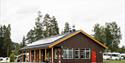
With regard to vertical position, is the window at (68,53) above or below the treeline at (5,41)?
below

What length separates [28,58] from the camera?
178 feet

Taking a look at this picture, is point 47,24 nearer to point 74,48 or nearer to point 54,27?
point 54,27

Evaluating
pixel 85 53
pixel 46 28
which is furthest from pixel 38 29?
pixel 85 53

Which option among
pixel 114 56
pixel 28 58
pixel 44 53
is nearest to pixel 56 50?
pixel 44 53

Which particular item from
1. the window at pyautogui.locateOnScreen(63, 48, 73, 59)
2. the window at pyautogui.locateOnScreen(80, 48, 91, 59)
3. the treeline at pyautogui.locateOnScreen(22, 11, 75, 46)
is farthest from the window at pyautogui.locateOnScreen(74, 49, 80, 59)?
the treeline at pyautogui.locateOnScreen(22, 11, 75, 46)

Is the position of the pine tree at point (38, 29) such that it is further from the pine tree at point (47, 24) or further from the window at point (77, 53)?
the window at point (77, 53)

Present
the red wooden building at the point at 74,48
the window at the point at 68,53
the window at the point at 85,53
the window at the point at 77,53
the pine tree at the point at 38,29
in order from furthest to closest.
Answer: the pine tree at the point at 38,29 → the window at the point at 85,53 → the window at the point at 77,53 → the window at the point at 68,53 → the red wooden building at the point at 74,48

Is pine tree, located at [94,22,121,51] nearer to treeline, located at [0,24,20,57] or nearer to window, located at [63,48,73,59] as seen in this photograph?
treeline, located at [0,24,20,57]

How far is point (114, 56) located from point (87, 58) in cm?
3304

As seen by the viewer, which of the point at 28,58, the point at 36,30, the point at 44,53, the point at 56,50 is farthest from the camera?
the point at 36,30

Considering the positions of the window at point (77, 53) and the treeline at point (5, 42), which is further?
the treeline at point (5, 42)

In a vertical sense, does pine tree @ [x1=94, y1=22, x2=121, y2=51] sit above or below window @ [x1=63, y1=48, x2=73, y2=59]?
above

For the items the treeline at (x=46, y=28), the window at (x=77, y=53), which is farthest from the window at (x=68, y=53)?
the treeline at (x=46, y=28)

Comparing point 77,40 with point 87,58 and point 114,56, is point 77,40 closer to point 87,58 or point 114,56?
point 87,58
